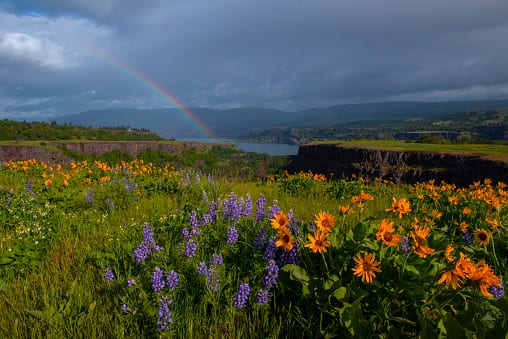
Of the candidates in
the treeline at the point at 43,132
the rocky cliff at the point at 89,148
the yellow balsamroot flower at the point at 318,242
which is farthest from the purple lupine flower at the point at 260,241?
the treeline at the point at 43,132

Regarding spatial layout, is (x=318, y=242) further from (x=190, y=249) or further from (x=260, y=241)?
(x=190, y=249)

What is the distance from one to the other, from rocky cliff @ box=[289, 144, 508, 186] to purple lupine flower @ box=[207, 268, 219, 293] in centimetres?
3753

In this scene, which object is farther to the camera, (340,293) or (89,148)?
(89,148)

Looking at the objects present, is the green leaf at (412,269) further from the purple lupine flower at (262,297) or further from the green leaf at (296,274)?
the purple lupine flower at (262,297)

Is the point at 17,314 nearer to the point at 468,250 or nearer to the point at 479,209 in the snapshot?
the point at 468,250

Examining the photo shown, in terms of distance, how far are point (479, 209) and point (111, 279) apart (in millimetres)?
6444

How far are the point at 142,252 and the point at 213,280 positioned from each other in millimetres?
715

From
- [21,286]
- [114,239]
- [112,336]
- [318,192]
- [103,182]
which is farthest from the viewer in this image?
[318,192]

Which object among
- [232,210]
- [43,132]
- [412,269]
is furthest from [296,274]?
[43,132]

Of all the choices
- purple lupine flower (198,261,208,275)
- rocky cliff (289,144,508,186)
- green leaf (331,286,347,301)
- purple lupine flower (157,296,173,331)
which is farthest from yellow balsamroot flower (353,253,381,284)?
rocky cliff (289,144,508,186)

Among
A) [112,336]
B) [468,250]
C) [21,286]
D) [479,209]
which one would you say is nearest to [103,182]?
[21,286]

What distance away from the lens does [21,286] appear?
3.13m

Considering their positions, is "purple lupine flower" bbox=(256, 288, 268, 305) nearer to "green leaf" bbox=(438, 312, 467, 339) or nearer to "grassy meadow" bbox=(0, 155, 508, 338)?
"grassy meadow" bbox=(0, 155, 508, 338)

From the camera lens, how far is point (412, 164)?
240ft
